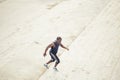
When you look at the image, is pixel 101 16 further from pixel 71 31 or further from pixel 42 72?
pixel 42 72

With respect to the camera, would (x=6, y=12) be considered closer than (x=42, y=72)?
No

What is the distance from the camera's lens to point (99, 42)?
11734 mm

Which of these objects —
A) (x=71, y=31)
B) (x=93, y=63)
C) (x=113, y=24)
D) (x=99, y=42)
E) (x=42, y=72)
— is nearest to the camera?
(x=42, y=72)

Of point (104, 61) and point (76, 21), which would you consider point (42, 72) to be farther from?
point (76, 21)

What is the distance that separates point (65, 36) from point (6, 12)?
5.21 m

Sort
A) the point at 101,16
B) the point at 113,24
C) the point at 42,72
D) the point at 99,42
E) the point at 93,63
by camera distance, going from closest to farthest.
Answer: the point at 42,72, the point at 93,63, the point at 99,42, the point at 113,24, the point at 101,16

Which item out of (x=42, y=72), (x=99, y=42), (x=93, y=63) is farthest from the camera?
(x=99, y=42)

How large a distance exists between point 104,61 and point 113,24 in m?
4.21

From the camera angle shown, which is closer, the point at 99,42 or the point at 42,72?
the point at 42,72

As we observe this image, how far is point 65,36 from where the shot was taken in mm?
12281

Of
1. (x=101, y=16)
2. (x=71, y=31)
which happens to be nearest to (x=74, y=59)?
(x=71, y=31)

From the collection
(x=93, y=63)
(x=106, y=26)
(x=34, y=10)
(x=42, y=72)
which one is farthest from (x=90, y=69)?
(x=34, y=10)

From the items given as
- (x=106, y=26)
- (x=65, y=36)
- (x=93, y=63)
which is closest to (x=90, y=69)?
(x=93, y=63)

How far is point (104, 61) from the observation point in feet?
33.4
